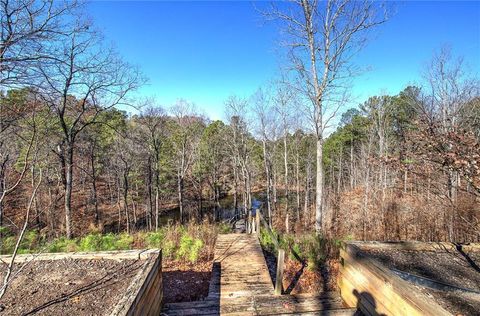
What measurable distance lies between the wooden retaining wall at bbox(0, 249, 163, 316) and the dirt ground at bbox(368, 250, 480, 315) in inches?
126

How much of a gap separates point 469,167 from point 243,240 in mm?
4925

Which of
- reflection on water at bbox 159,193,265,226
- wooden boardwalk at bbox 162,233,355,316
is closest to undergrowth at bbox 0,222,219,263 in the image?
wooden boardwalk at bbox 162,233,355,316

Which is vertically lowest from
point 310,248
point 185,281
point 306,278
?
point 185,281

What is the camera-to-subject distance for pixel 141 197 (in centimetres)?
2359

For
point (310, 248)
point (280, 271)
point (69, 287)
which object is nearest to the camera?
point (69, 287)

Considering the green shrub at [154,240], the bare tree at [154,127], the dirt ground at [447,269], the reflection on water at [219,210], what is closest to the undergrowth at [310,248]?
the dirt ground at [447,269]

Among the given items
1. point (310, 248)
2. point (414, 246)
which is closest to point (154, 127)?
point (310, 248)

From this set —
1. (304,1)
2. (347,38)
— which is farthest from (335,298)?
(304,1)

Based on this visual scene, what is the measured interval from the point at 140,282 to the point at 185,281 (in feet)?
8.07

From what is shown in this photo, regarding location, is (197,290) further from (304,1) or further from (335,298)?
(304,1)

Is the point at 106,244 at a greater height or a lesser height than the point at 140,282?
lesser

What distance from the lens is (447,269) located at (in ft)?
12.5

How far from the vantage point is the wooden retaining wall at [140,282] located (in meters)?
2.62

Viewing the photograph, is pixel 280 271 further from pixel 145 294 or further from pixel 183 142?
pixel 183 142
